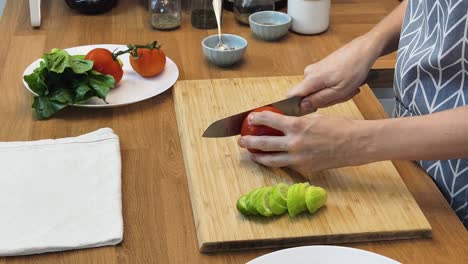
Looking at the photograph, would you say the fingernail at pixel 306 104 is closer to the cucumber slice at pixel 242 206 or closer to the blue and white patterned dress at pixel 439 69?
the blue and white patterned dress at pixel 439 69

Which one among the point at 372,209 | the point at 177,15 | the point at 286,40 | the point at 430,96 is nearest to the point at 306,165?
the point at 372,209

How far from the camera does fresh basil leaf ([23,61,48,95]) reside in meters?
1.20

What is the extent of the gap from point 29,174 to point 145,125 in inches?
9.8

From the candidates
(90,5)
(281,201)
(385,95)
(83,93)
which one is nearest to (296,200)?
(281,201)

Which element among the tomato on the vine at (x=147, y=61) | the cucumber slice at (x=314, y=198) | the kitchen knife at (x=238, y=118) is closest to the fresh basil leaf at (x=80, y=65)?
the tomato on the vine at (x=147, y=61)

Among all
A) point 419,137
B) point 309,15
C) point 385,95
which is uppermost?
point 419,137

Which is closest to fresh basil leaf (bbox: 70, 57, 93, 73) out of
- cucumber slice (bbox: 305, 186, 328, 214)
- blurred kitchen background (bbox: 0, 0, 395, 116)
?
cucumber slice (bbox: 305, 186, 328, 214)

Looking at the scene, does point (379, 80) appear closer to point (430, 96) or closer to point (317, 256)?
point (430, 96)

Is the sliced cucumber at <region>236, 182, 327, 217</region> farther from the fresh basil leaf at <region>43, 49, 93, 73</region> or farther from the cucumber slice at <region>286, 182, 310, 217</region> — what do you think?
the fresh basil leaf at <region>43, 49, 93, 73</region>

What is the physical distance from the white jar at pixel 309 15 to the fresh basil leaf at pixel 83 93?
560 mm

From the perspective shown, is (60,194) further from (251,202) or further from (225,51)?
→ (225,51)

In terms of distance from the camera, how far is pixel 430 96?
118cm

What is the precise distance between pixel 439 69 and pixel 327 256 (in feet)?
1.44

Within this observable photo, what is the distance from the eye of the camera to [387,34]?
4.31 ft
